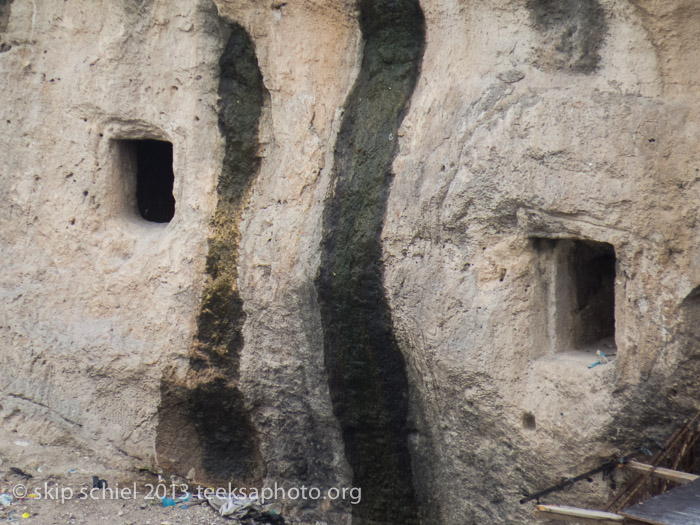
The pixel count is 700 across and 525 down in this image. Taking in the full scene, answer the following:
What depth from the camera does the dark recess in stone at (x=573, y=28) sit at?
3326 mm

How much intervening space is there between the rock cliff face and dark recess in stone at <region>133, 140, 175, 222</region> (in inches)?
0.6

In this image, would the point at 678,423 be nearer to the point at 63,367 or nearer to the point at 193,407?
the point at 193,407

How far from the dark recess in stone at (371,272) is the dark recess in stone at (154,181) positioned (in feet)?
4.29

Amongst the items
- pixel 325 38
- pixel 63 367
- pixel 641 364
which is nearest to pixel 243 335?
pixel 63 367

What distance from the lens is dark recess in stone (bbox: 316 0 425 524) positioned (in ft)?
12.4

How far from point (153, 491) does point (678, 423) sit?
2481 millimetres

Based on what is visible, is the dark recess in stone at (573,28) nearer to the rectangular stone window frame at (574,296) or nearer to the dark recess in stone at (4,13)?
the rectangular stone window frame at (574,296)

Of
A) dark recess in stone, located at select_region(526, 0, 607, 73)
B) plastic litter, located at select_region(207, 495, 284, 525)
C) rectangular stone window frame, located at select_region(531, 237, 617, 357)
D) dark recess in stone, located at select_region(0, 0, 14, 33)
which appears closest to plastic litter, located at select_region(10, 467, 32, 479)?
plastic litter, located at select_region(207, 495, 284, 525)

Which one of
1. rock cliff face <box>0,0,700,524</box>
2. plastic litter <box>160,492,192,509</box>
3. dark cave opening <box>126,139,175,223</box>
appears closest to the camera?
rock cliff face <box>0,0,700,524</box>

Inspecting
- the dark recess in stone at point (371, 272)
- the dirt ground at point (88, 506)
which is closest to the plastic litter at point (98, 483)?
the dirt ground at point (88, 506)

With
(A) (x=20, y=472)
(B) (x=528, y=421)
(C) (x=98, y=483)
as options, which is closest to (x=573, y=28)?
(B) (x=528, y=421)

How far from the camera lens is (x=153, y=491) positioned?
438cm

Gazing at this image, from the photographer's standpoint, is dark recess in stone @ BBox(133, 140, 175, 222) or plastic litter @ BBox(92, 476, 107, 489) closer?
plastic litter @ BBox(92, 476, 107, 489)

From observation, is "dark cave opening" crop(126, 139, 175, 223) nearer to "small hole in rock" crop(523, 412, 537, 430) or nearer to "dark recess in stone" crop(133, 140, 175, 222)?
"dark recess in stone" crop(133, 140, 175, 222)
